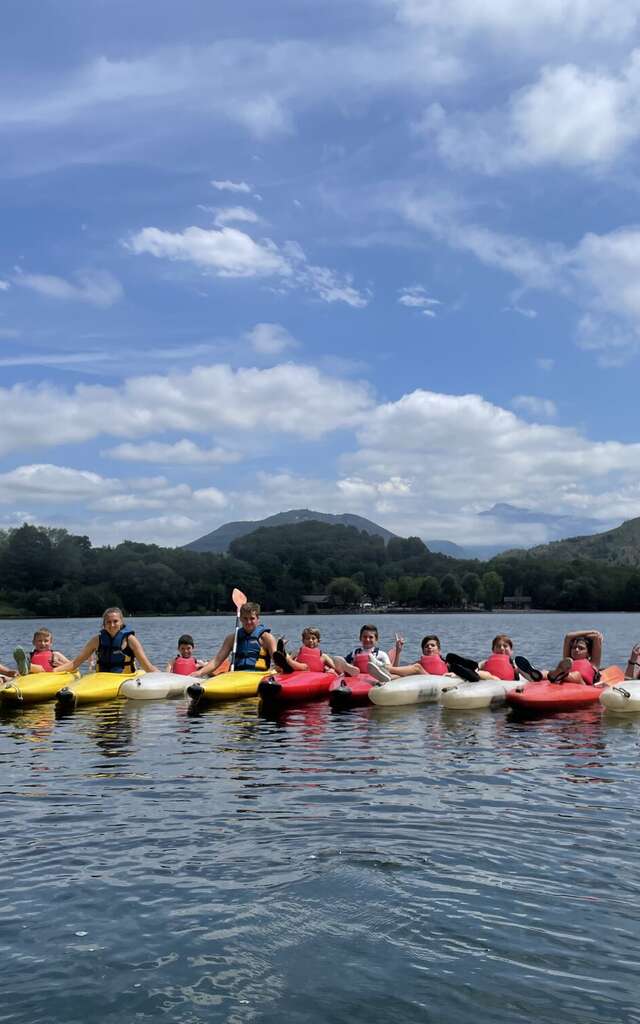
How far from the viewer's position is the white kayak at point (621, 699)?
17.0 metres

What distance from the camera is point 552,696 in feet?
57.8

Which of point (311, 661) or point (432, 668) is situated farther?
point (432, 668)

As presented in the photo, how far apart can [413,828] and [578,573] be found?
152792 mm

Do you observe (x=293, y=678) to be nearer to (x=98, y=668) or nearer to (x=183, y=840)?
(x=98, y=668)

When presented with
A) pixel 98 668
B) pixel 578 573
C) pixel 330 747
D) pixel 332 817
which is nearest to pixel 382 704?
pixel 330 747

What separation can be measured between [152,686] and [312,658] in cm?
340

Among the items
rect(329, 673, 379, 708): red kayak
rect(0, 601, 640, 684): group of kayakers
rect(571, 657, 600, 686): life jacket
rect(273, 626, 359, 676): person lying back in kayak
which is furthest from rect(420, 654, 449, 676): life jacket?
rect(571, 657, 600, 686): life jacket

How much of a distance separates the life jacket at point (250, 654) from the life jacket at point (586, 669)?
637 cm

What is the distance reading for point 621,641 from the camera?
63.4 m

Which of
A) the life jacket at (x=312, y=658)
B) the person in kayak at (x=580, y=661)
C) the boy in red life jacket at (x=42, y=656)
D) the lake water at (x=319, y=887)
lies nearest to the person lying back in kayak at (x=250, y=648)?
the life jacket at (x=312, y=658)

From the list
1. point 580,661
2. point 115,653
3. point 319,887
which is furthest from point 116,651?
point 319,887

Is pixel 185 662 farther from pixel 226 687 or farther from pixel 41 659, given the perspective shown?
pixel 41 659

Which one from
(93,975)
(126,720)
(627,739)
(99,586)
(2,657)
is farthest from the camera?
(99,586)

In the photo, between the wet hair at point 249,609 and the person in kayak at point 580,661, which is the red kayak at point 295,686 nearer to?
the wet hair at point 249,609
